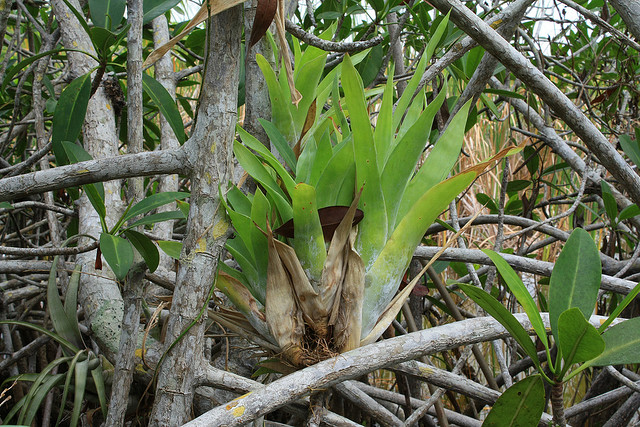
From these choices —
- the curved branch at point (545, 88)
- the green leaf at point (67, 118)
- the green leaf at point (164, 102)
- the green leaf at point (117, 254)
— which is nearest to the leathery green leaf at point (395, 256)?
the curved branch at point (545, 88)

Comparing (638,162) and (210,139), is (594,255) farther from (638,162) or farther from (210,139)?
(638,162)

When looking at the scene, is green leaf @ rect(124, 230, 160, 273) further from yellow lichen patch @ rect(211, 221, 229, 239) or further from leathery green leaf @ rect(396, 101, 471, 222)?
leathery green leaf @ rect(396, 101, 471, 222)

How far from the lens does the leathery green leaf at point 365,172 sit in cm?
52

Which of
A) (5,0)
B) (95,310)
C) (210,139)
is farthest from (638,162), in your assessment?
(5,0)

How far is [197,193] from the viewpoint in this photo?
56 centimetres

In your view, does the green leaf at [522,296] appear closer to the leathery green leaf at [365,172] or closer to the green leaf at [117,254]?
the leathery green leaf at [365,172]

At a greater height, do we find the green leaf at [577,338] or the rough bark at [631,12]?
the rough bark at [631,12]

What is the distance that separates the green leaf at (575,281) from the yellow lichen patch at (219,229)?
1.21 ft

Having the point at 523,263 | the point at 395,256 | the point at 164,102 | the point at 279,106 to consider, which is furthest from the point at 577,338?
the point at 164,102

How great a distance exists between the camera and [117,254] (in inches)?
26.0

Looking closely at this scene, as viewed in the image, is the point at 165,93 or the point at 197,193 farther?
the point at 165,93

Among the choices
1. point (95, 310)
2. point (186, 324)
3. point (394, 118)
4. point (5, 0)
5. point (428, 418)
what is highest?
point (5, 0)

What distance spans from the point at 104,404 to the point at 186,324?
13.7 inches

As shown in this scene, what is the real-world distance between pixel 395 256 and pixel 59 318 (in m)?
0.67
